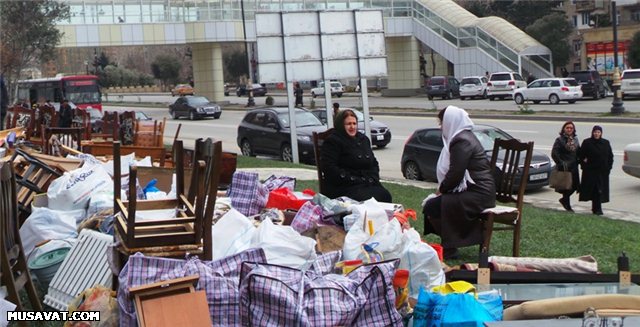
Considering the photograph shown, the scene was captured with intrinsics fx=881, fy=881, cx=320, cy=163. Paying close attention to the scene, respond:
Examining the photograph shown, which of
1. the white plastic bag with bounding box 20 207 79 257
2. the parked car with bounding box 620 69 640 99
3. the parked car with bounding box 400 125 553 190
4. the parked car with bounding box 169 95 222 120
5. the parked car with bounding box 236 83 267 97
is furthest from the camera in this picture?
the parked car with bounding box 236 83 267 97

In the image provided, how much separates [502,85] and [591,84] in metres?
5.66

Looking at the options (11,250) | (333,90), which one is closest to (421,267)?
(11,250)

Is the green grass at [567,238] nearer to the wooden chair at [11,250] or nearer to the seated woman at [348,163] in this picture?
the seated woman at [348,163]

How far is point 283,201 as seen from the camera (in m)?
8.31

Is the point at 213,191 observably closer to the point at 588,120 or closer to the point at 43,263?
the point at 43,263

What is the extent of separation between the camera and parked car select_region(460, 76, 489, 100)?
52.1 meters

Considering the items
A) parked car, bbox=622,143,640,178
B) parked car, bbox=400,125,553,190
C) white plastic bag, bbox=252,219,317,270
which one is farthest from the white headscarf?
parked car, bbox=622,143,640,178

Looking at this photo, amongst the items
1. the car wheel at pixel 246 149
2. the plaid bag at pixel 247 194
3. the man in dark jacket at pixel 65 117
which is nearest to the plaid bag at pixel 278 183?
the plaid bag at pixel 247 194

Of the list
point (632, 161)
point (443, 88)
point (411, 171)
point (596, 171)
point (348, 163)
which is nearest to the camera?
point (348, 163)

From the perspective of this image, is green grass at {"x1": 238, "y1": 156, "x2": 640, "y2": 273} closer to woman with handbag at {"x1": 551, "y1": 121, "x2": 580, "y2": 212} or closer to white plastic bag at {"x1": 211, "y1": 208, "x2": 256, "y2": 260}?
woman with handbag at {"x1": 551, "y1": 121, "x2": 580, "y2": 212}

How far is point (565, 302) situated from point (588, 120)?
94.7ft

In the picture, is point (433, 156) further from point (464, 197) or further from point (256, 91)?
point (256, 91)

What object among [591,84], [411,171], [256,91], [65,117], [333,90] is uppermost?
[256,91]

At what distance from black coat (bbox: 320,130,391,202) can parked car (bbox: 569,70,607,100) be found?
40.0 m
